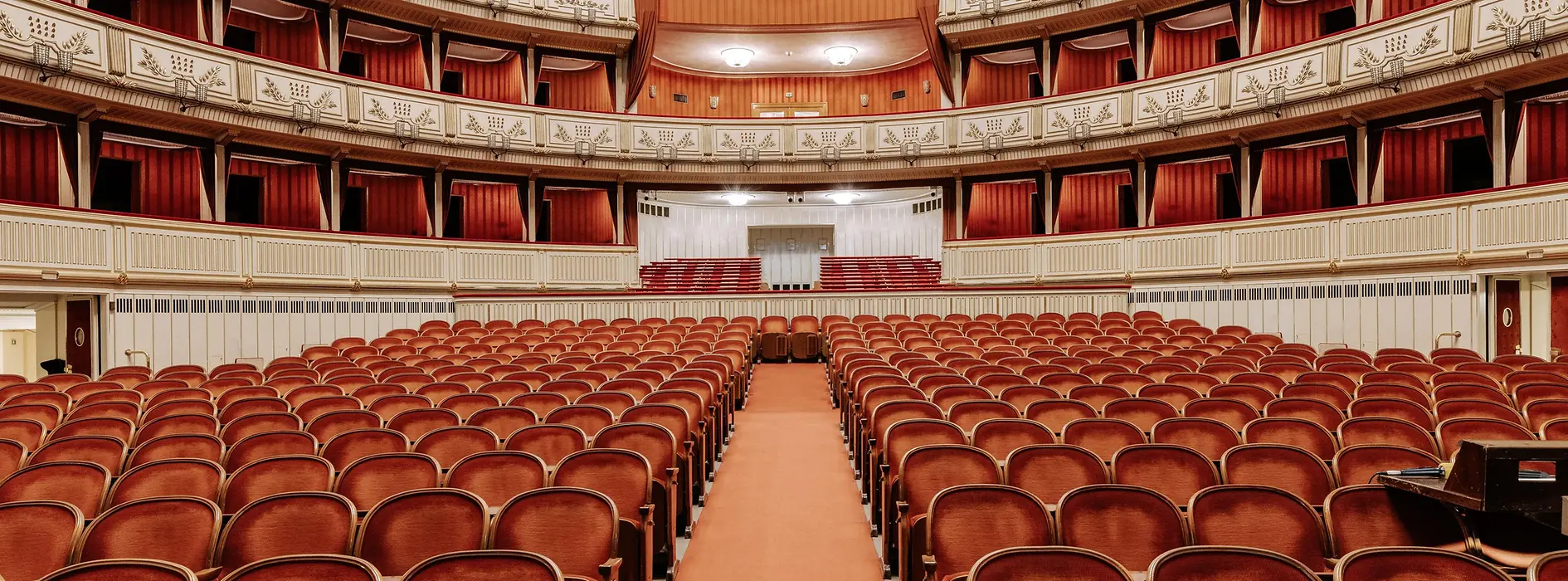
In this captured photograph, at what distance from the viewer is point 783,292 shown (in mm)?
11789

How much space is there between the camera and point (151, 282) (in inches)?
343

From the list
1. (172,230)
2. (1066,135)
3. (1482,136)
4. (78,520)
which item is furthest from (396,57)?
(1482,136)

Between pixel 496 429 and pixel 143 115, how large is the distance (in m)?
8.02

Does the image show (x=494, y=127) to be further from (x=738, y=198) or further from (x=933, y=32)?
(x=933, y=32)

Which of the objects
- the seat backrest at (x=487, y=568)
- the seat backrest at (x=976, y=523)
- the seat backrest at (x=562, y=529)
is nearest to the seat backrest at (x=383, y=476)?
the seat backrest at (x=562, y=529)

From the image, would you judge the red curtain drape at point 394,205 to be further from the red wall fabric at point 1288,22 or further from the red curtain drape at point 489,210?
the red wall fabric at point 1288,22

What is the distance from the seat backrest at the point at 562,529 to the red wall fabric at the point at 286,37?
11.3 meters

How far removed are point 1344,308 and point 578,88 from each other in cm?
1147

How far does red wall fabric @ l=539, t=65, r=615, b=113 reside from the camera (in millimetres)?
14336

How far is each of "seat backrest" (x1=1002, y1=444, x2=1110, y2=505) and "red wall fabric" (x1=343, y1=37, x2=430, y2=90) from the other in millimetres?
11978

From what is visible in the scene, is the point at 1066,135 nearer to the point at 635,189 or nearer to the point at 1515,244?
the point at 1515,244

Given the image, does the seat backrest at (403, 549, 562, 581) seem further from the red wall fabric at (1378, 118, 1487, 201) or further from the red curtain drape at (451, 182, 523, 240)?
the red curtain drape at (451, 182, 523, 240)

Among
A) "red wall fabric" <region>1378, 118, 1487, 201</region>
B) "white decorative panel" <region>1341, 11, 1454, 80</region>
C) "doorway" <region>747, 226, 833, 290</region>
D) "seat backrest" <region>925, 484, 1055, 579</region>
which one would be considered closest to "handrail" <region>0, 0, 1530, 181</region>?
"white decorative panel" <region>1341, 11, 1454, 80</region>

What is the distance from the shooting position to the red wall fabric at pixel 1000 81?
1409 cm
